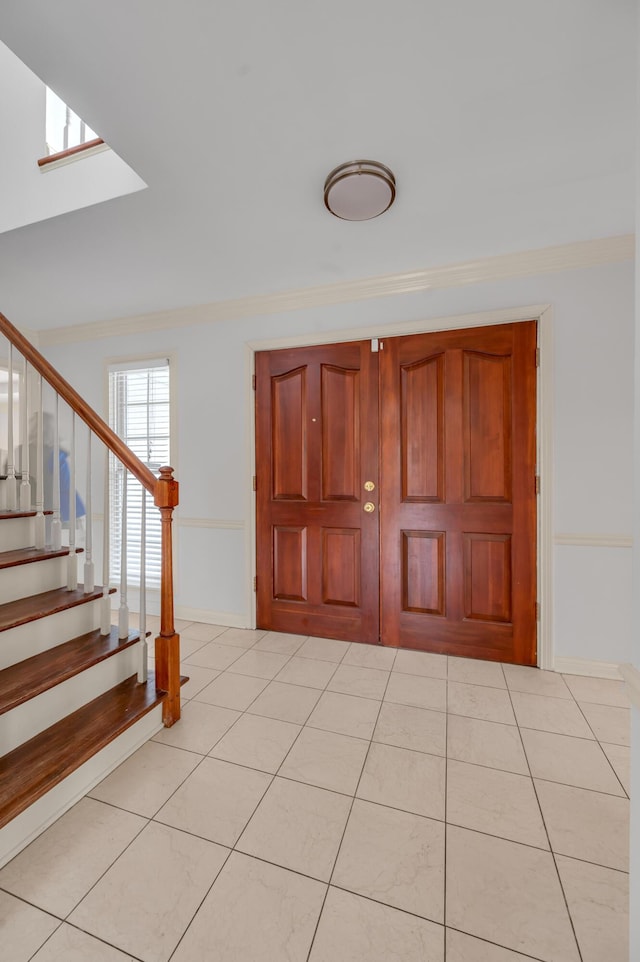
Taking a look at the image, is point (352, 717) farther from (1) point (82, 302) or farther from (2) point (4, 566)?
(1) point (82, 302)

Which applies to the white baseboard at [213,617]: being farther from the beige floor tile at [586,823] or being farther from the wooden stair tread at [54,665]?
the beige floor tile at [586,823]

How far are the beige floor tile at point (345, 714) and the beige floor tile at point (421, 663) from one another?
1.40 ft

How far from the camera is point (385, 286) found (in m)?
2.72

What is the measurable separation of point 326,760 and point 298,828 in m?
0.34

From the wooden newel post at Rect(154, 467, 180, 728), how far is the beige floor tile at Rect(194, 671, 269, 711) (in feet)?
0.80

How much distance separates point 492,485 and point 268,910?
2.22m

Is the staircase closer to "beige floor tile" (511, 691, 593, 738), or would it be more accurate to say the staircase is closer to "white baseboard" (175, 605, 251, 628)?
"white baseboard" (175, 605, 251, 628)

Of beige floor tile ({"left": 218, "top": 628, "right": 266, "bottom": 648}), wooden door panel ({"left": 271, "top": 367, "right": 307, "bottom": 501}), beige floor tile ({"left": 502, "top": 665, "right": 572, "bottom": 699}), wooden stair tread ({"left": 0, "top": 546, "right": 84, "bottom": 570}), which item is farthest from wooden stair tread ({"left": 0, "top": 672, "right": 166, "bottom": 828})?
beige floor tile ({"left": 502, "top": 665, "right": 572, "bottom": 699})

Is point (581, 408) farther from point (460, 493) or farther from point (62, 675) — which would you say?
point (62, 675)

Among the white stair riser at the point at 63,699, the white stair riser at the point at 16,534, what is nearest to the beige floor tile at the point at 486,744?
the white stair riser at the point at 63,699

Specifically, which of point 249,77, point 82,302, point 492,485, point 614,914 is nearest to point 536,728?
point 614,914

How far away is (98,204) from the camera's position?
1.94 m

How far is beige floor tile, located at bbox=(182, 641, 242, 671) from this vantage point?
2576mm

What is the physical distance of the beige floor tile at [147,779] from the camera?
1.51 metres
